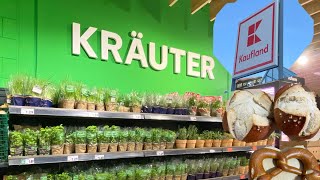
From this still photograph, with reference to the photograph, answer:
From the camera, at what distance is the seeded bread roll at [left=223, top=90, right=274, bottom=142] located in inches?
40.7

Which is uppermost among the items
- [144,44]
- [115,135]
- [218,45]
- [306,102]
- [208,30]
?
[208,30]

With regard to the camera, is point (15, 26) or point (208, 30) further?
point (208, 30)

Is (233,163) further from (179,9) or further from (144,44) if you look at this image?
(179,9)

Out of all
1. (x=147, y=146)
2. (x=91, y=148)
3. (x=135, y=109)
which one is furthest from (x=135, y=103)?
(x=91, y=148)

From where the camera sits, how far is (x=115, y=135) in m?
3.24

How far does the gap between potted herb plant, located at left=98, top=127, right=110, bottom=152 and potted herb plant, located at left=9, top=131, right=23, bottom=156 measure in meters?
0.74

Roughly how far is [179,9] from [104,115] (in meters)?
2.43

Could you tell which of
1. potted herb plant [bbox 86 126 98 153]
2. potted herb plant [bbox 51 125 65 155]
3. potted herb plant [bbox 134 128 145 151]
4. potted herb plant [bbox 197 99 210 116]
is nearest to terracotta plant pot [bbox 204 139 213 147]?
potted herb plant [bbox 197 99 210 116]

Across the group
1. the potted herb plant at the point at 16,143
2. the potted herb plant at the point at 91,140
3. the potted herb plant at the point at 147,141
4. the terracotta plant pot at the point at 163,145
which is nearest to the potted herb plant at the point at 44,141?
the potted herb plant at the point at 16,143

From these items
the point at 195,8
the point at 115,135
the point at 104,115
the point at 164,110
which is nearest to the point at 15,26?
the point at 104,115

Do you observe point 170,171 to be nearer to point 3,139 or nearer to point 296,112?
point 3,139

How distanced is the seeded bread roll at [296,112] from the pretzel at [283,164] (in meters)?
0.06

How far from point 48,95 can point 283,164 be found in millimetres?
2451

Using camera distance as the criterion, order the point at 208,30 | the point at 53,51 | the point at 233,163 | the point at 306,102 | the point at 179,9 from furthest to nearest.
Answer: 1. the point at 208,30
2. the point at 179,9
3. the point at 233,163
4. the point at 53,51
5. the point at 306,102
